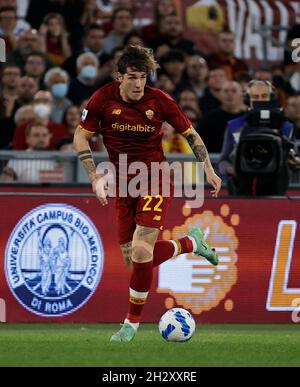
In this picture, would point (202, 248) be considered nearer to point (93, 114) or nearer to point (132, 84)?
point (93, 114)

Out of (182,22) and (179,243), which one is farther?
(182,22)

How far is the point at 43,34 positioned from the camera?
1791cm

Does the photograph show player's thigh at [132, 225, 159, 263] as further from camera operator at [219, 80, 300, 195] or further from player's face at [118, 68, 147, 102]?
camera operator at [219, 80, 300, 195]

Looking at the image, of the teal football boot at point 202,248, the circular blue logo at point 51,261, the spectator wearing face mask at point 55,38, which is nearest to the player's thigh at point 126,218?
the teal football boot at point 202,248

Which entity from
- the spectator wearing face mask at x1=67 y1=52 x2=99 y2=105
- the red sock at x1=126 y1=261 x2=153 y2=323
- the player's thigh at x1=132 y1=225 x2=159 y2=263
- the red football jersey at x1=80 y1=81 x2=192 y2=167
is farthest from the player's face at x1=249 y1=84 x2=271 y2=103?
the spectator wearing face mask at x1=67 y1=52 x2=99 y2=105

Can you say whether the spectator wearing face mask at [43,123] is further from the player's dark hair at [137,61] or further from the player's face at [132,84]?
the player's dark hair at [137,61]

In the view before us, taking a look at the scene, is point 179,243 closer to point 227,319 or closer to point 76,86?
point 227,319

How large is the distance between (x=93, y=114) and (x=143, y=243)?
3.80 ft

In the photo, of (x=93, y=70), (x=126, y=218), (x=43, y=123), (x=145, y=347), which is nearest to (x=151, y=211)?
(x=126, y=218)

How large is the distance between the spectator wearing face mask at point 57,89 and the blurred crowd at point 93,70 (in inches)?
0.5

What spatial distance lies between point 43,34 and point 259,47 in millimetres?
3259

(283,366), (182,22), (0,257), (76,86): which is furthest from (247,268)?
(182,22)

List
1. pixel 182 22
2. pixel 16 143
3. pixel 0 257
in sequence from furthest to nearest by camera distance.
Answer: pixel 182 22 < pixel 16 143 < pixel 0 257

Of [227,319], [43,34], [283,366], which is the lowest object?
[227,319]
